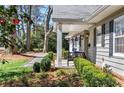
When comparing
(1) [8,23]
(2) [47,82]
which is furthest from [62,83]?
(1) [8,23]

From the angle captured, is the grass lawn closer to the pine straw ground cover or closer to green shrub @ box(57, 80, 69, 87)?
the pine straw ground cover

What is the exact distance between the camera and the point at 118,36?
33.9 ft

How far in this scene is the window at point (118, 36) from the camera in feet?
32.5

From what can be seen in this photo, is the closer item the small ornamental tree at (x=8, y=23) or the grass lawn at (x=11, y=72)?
the small ornamental tree at (x=8, y=23)

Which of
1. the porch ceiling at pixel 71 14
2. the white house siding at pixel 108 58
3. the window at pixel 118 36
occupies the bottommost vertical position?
the white house siding at pixel 108 58

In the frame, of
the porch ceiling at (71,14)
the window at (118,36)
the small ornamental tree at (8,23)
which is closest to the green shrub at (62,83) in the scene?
the window at (118,36)

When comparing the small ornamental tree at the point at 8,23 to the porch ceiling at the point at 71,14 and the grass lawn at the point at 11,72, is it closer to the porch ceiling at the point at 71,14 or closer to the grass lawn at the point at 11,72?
the grass lawn at the point at 11,72

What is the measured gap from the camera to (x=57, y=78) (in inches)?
410

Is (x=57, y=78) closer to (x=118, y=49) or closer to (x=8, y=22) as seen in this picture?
(x=118, y=49)

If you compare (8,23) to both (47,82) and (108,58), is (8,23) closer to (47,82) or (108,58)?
(47,82)

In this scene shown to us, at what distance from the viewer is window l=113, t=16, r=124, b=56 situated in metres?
9.91

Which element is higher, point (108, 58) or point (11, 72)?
point (108, 58)
